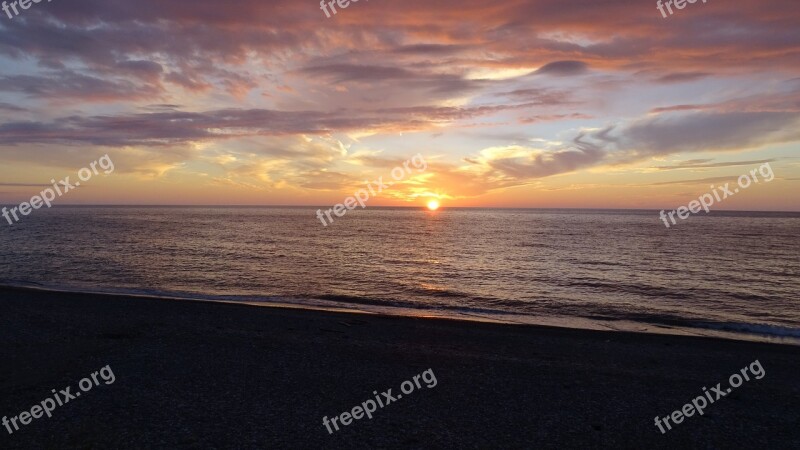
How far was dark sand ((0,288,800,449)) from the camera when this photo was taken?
9.12 meters

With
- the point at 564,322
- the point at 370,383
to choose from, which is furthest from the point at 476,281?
the point at 370,383

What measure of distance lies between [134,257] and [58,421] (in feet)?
132

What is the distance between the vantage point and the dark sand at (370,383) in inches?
359

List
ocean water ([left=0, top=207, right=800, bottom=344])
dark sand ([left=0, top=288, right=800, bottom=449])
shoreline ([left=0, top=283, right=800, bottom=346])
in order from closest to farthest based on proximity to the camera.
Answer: dark sand ([left=0, top=288, right=800, bottom=449]) → shoreline ([left=0, top=283, right=800, bottom=346]) → ocean water ([left=0, top=207, right=800, bottom=344])

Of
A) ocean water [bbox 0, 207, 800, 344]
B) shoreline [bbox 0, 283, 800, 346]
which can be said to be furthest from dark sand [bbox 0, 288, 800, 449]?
ocean water [bbox 0, 207, 800, 344]

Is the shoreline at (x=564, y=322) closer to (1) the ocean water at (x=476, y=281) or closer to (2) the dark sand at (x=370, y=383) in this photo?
(1) the ocean water at (x=476, y=281)

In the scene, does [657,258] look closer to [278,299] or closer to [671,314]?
[671,314]

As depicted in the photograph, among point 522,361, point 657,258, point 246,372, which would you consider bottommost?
point 657,258

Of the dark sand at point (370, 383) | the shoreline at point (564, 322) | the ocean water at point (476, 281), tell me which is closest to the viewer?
the dark sand at point (370, 383)

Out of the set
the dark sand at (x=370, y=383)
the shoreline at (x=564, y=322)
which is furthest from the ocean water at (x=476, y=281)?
the dark sand at (x=370, y=383)

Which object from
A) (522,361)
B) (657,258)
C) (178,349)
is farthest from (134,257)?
(657,258)

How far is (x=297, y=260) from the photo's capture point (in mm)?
45250

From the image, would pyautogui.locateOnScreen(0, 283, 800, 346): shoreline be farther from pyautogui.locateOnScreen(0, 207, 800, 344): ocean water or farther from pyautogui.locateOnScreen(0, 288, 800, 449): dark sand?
pyautogui.locateOnScreen(0, 288, 800, 449): dark sand

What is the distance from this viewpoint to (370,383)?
12.0 m
